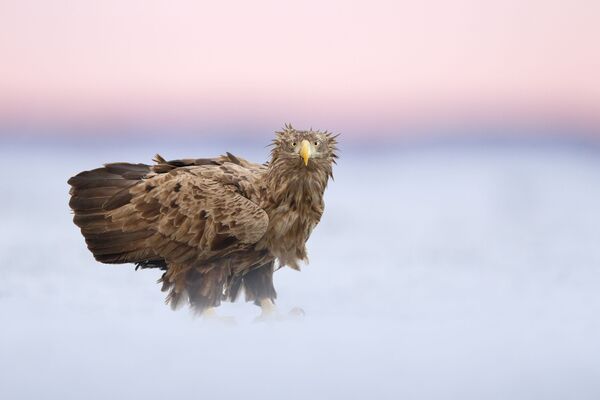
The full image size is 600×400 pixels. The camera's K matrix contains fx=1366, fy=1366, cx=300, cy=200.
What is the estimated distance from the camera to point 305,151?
1173cm

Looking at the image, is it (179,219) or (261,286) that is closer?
(179,219)

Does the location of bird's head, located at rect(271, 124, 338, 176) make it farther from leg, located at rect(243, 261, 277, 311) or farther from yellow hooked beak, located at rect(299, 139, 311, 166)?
leg, located at rect(243, 261, 277, 311)

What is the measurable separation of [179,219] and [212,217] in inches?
13.2

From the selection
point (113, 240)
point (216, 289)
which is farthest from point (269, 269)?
point (113, 240)

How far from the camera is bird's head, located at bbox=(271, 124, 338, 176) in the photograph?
11867 millimetres

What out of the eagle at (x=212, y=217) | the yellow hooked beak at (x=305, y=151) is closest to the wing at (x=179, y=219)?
the eagle at (x=212, y=217)

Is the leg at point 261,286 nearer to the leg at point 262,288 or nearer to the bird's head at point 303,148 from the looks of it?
the leg at point 262,288

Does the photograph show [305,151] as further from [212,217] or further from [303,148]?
[212,217]

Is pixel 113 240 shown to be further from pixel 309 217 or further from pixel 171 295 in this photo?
pixel 309 217

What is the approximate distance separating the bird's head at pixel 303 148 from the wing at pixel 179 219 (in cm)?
48

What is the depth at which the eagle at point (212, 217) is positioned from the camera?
39.2 ft

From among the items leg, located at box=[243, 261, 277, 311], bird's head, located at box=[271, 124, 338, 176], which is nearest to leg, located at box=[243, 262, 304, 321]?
leg, located at box=[243, 261, 277, 311]

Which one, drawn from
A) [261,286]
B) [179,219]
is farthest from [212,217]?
[261,286]

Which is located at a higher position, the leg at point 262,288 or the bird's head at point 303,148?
the bird's head at point 303,148
